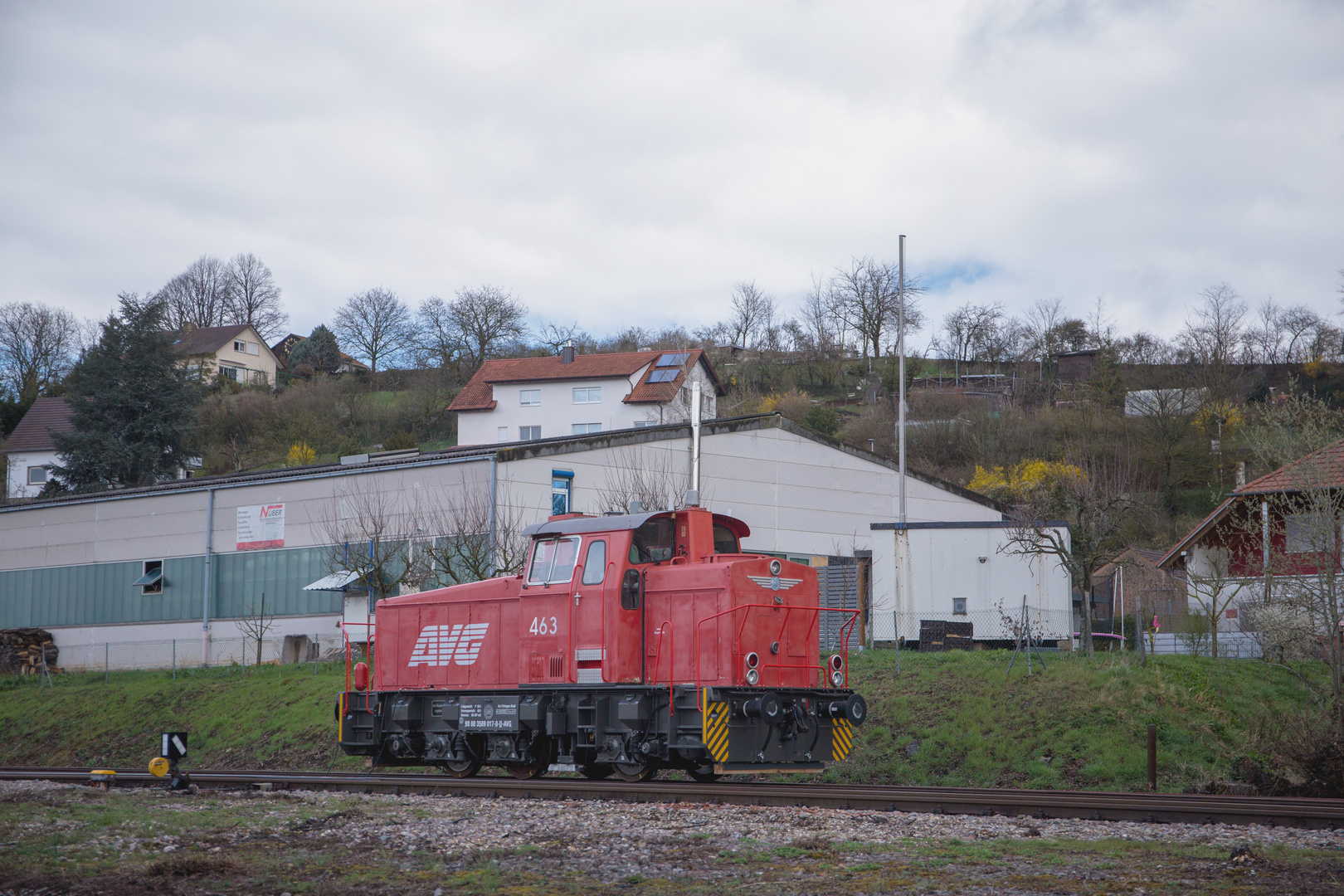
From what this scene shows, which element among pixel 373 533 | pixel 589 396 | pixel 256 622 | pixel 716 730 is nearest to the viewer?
pixel 716 730

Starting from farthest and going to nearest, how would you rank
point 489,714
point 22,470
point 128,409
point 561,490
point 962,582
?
1. point 22,470
2. point 128,409
3. point 561,490
4. point 962,582
5. point 489,714

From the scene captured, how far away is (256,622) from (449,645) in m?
20.4

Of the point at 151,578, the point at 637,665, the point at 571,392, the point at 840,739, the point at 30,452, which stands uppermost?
the point at 571,392

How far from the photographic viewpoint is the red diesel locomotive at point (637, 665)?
1265 cm

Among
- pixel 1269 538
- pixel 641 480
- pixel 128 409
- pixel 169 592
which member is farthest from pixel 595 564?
pixel 128 409

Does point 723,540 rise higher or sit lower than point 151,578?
higher

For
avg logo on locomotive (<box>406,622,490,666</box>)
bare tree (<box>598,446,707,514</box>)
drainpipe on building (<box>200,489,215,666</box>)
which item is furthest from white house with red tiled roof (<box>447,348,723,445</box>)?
avg logo on locomotive (<box>406,622,490,666</box>)

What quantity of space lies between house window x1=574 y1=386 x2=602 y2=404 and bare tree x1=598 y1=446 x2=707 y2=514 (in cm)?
3429

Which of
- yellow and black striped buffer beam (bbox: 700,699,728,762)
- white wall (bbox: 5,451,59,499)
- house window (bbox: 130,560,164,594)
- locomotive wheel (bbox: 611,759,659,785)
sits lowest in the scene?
locomotive wheel (bbox: 611,759,659,785)

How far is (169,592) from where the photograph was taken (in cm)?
3525

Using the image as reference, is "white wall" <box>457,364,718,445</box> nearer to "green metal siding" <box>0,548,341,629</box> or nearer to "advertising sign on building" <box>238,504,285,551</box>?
"green metal siding" <box>0,548,341,629</box>

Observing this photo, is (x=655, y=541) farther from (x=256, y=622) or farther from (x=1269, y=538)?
(x=256, y=622)

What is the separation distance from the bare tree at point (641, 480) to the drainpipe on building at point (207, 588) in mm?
13334

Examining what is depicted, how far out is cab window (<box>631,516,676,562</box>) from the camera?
13.4 meters
